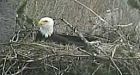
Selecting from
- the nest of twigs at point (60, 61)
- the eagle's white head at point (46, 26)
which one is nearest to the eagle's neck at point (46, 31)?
the eagle's white head at point (46, 26)

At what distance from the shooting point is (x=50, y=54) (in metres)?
2.43

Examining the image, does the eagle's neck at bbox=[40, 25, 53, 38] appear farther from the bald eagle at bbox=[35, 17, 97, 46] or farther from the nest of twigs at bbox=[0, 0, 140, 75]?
the nest of twigs at bbox=[0, 0, 140, 75]

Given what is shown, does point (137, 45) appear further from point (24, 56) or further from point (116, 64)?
point (24, 56)

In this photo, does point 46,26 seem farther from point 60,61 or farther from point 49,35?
point 60,61

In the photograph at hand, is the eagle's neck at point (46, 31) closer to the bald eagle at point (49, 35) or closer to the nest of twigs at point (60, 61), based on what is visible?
the bald eagle at point (49, 35)

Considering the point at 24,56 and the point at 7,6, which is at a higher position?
the point at 7,6

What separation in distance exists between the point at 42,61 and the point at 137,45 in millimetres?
983

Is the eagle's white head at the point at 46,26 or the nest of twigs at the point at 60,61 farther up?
the eagle's white head at the point at 46,26

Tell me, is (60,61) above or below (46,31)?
below

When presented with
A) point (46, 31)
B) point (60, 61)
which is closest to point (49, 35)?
point (46, 31)

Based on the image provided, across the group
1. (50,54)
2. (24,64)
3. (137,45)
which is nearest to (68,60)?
(50,54)

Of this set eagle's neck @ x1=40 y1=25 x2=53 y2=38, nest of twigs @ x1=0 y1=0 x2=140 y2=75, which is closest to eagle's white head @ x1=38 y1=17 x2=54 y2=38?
eagle's neck @ x1=40 y1=25 x2=53 y2=38

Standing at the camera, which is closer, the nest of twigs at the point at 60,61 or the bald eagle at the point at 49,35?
the nest of twigs at the point at 60,61

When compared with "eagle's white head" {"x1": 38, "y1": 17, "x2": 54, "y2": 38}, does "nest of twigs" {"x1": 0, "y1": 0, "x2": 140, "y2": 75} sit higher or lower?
lower
